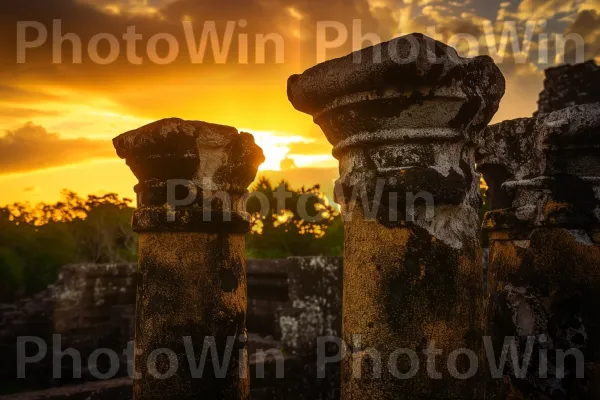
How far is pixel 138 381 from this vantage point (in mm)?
2451

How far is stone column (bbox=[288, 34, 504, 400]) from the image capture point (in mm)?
1627

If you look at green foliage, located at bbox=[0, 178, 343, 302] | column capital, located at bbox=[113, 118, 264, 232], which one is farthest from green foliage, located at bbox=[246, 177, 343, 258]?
column capital, located at bbox=[113, 118, 264, 232]

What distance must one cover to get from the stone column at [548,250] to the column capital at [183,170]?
3.96 ft

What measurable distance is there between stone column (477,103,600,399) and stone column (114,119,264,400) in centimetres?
126

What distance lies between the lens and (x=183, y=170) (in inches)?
95.4

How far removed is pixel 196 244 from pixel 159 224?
19cm

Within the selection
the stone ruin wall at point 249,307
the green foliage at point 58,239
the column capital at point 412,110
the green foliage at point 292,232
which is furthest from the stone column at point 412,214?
the green foliage at point 292,232

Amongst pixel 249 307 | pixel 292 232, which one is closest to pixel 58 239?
pixel 292 232

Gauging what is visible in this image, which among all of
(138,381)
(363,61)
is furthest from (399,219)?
(138,381)

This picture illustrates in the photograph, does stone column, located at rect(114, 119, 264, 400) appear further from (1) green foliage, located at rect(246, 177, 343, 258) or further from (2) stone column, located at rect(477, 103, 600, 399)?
(1) green foliage, located at rect(246, 177, 343, 258)

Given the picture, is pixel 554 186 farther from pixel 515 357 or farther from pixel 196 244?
pixel 196 244

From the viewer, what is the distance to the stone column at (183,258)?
7.81ft

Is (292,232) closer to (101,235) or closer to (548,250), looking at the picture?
(101,235)

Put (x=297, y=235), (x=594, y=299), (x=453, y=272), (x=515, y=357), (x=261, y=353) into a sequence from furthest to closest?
1. (x=297, y=235)
2. (x=261, y=353)
3. (x=515, y=357)
4. (x=594, y=299)
5. (x=453, y=272)
